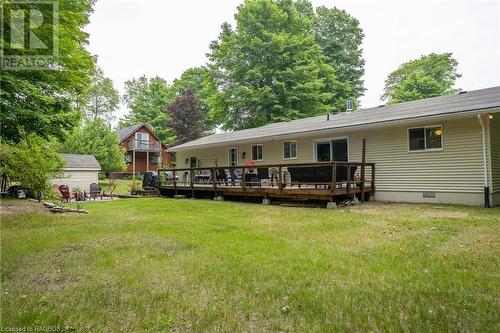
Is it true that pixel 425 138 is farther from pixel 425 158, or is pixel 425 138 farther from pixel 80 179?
pixel 80 179

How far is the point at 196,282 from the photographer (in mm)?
3545

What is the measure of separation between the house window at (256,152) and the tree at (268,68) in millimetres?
8111

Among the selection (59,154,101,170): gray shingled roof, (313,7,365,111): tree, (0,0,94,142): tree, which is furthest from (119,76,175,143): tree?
(0,0,94,142): tree

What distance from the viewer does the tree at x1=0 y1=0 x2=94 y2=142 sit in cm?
696

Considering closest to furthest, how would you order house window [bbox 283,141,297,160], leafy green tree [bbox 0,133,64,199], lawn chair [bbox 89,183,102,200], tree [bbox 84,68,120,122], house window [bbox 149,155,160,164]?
leafy green tree [bbox 0,133,64,199]
house window [bbox 283,141,297,160]
lawn chair [bbox 89,183,102,200]
house window [bbox 149,155,160,164]
tree [bbox 84,68,120,122]

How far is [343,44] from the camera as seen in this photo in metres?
31.9

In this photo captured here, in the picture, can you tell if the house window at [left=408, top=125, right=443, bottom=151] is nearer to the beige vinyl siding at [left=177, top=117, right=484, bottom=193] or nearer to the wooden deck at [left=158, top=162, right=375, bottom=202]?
the beige vinyl siding at [left=177, top=117, right=484, bottom=193]

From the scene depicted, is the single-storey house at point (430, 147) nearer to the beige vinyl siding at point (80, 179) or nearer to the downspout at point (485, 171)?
the downspout at point (485, 171)

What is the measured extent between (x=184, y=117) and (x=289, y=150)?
21742 mm

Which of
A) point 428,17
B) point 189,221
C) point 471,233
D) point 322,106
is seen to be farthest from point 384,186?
point 428,17

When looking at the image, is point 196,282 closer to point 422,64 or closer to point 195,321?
point 195,321

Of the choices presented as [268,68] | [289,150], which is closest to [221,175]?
[289,150]

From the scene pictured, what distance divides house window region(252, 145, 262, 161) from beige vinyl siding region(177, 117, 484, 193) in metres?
3.80

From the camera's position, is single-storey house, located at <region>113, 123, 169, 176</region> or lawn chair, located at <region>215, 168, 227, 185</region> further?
single-storey house, located at <region>113, 123, 169, 176</region>
